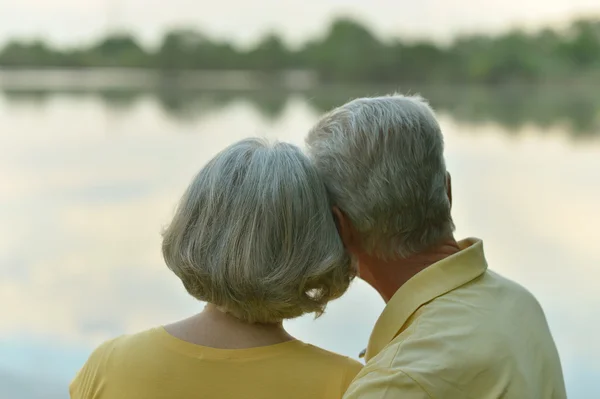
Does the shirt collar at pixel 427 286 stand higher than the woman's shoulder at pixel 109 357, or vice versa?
the shirt collar at pixel 427 286

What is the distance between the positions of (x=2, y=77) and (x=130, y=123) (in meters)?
2.11

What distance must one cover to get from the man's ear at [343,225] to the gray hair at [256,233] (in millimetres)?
23

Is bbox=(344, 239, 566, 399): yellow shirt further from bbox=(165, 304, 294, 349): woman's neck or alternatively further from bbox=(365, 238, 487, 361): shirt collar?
bbox=(165, 304, 294, 349): woman's neck

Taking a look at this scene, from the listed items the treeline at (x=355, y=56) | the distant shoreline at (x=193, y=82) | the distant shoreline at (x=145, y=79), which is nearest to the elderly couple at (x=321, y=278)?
the distant shoreline at (x=193, y=82)

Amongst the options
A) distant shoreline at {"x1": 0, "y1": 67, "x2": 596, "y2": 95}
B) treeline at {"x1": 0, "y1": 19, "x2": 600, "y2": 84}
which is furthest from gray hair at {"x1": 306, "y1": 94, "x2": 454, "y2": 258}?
treeline at {"x1": 0, "y1": 19, "x2": 600, "y2": 84}

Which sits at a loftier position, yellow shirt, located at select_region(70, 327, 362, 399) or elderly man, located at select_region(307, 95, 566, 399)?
elderly man, located at select_region(307, 95, 566, 399)

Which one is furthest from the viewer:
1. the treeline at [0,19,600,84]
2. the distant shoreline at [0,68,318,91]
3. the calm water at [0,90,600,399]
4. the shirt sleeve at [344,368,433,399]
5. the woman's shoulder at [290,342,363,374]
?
the distant shoreline at [0,68,318,91]

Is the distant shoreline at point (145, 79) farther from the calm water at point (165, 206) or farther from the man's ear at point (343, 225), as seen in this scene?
the man's ear at point (343, 225)

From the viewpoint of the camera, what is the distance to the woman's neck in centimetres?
89

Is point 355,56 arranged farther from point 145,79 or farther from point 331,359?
point 331,359

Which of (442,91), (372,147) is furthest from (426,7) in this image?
(372,147)

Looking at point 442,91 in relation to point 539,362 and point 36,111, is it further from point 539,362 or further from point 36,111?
point 539,362

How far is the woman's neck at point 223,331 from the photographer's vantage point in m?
0.89

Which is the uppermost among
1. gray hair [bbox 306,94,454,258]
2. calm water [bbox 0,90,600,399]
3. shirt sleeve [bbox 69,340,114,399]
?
gray hair [bbox 306,94,454,258]
